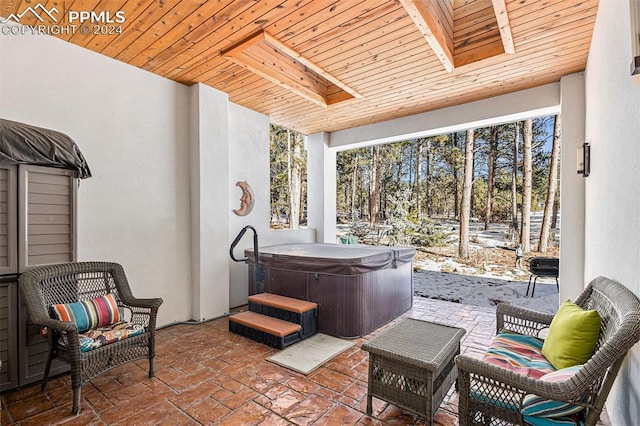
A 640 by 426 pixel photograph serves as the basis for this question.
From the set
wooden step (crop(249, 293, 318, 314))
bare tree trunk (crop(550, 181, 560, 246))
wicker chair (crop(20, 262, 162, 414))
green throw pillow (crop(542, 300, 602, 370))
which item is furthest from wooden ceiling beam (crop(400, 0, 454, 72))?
bare tree trunk (crop(550, 181, 560, 246))

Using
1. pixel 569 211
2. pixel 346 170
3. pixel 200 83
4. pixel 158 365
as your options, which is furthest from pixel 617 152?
pixel 346 170

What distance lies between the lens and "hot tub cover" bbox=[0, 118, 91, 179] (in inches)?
88.7

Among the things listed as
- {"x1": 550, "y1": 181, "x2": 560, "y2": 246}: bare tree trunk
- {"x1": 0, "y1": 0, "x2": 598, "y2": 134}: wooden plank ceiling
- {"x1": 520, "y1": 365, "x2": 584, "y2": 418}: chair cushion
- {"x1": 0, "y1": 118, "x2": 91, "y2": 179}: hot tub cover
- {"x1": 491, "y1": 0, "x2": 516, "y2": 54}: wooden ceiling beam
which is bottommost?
{"x1": 520, "y1": 365, "x2": 584, "y2": 418}: chair cushion

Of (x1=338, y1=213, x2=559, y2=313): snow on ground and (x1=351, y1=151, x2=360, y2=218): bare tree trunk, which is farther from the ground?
(x1=351, y1=151, x2=360, y2=218): bare tree trunk

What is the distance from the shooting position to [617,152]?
6.37 feet

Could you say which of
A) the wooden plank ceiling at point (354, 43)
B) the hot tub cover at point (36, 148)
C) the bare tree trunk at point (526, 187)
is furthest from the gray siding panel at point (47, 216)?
the bare tree trunk at point (526, 187)

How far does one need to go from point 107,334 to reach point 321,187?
14.8 feet

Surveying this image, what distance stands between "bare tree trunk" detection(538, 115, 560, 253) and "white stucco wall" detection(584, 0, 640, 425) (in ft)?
14.7

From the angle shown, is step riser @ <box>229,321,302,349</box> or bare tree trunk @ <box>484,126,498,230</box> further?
bare tree trunk @ <box>484,126,498,230</box>

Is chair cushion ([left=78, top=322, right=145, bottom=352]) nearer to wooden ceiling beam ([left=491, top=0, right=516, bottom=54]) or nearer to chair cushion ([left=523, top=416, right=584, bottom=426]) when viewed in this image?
chair cushion ([left=523, top=416, right=584, bottom=426])

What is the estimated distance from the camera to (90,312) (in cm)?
246

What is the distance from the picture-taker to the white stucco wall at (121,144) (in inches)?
109

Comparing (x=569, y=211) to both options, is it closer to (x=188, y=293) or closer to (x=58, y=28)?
(x=188, y=293)

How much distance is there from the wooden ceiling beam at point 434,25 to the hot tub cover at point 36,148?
2.95m
